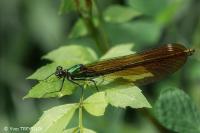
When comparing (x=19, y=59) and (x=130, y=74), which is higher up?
(x=19, y=59)

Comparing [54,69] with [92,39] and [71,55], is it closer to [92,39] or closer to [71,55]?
[71,55]

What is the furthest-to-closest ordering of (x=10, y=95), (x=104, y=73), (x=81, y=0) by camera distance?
(x=10, y=95), (x=81, y=0), (x=104, y=73)

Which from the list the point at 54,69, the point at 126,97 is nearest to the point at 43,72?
the point at 54,69

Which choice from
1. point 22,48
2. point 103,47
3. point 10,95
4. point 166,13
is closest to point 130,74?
point 103,47

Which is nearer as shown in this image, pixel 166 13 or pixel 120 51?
pixel 120 51

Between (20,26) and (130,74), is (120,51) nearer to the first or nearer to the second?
(130,74)

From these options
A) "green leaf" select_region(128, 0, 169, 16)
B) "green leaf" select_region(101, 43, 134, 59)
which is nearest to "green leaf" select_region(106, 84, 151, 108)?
"green leaf" select_region(101, 43, 134, 59)

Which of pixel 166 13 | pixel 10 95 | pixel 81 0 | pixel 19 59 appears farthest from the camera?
pixel 19 59

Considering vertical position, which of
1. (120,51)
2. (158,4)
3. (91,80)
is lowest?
(91,80)
